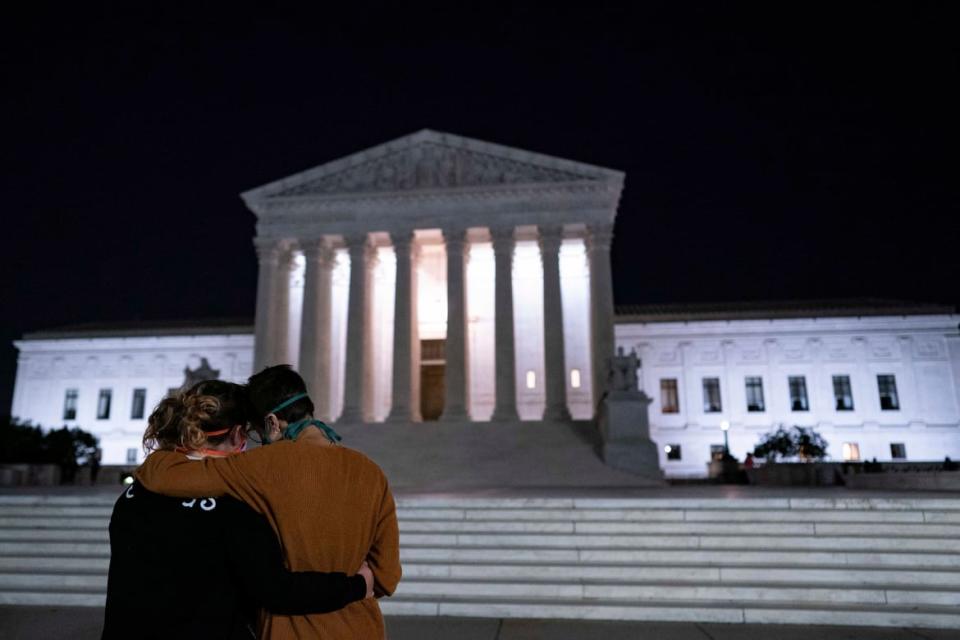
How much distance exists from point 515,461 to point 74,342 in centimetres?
4365

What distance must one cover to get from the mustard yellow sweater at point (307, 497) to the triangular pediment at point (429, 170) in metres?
31.1

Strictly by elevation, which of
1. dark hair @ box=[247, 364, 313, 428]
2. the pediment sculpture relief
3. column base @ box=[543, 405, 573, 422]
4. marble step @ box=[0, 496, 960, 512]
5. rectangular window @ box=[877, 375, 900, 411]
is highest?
the pediment sculpture relief

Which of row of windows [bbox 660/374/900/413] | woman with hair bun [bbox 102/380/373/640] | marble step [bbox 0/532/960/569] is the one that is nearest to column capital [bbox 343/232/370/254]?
marble step [bbox 0/532/960/569]

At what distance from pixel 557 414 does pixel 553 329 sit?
4100mm

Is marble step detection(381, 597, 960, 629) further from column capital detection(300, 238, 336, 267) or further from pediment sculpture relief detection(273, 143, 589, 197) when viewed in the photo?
column capital detection(300, 238, 336, 267)

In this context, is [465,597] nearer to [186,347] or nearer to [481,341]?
[481,341]

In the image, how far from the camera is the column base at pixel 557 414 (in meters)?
30.1

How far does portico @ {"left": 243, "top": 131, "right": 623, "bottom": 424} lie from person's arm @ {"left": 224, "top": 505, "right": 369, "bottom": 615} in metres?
27.7

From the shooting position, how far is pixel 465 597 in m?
9.22

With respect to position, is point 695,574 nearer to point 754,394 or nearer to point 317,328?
point 317,328

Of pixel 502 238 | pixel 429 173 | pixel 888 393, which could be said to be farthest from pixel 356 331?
pixel 888 393

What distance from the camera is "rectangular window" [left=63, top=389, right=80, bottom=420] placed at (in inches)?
2061

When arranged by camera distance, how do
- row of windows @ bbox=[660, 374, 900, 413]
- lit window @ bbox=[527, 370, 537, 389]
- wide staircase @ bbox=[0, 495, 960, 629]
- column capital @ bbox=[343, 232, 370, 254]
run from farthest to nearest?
row of windows @ bbox=[660, 374, 900, 413] < lit window @ bbox=[527, 370, 537, 389] < column capital @ bbox=[343, 232, 370, 254] < wide staircase @ bbox=[0, 495, 960, 629]

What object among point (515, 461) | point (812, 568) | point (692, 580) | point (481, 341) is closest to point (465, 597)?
point (692, 580)
